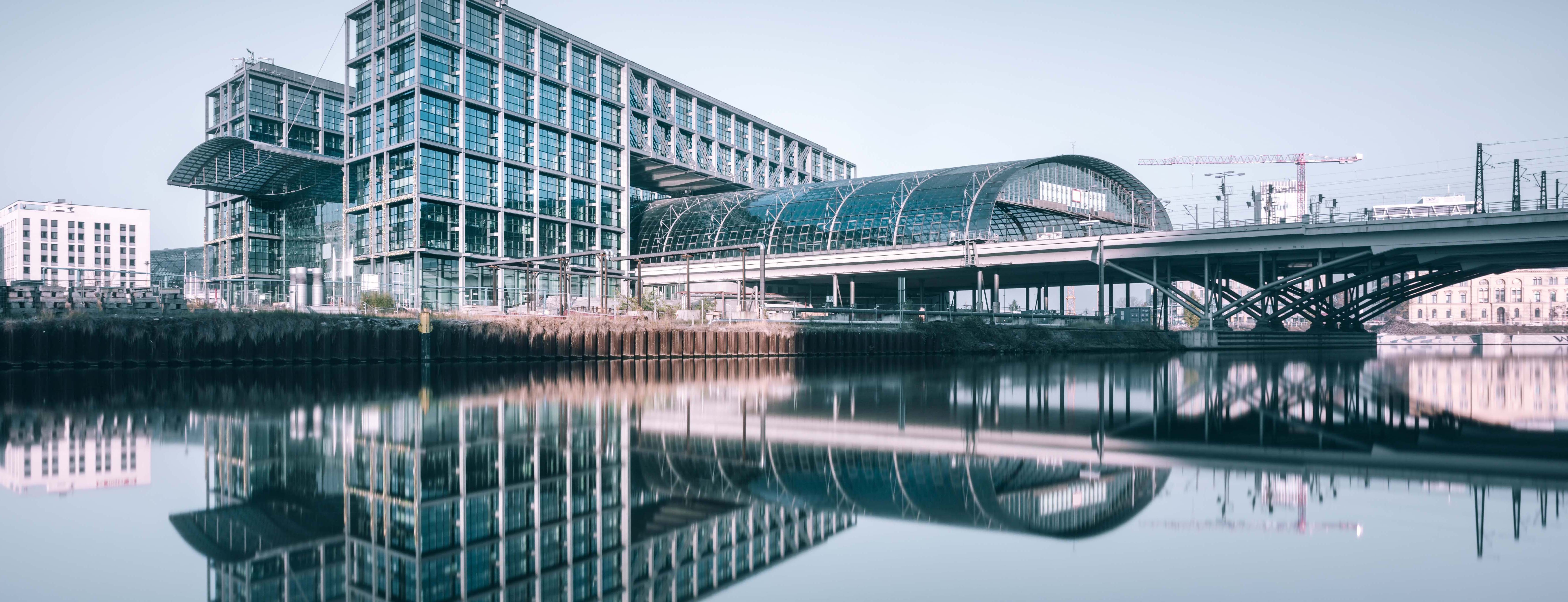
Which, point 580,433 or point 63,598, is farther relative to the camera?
point 580,433

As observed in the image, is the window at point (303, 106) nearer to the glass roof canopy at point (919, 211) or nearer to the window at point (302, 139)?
the window at point (302, 139)

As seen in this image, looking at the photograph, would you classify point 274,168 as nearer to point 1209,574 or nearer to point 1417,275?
point 1209,574

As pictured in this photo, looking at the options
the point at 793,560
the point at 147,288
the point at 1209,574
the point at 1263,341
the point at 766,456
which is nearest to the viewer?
the point at 1209,574

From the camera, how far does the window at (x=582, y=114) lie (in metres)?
73.8

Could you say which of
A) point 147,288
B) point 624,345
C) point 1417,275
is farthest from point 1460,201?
point 147,288

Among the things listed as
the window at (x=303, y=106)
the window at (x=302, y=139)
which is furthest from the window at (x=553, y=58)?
the window at (x=302, y=139)

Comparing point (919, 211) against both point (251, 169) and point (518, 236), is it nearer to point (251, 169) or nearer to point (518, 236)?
point (518, 236)

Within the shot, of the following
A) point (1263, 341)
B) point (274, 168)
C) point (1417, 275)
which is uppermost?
point (274, 168)

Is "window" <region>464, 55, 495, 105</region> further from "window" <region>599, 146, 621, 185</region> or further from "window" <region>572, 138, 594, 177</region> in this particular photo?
"window" <region>599, 146, 621, 185</region>

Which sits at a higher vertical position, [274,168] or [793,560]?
[274,168]

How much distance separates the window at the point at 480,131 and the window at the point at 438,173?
152 cm

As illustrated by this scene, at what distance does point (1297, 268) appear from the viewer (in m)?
68.8

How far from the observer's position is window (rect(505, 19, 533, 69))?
67.6 metres

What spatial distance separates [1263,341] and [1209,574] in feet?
214
